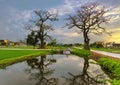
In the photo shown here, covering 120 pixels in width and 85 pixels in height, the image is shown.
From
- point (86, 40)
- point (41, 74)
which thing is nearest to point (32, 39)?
point (86, 40)

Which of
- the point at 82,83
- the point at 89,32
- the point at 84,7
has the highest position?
the point at 84,7

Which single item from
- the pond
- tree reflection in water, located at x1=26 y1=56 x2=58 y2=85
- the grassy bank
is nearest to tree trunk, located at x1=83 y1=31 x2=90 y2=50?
the grassy bank

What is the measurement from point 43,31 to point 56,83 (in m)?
66.0

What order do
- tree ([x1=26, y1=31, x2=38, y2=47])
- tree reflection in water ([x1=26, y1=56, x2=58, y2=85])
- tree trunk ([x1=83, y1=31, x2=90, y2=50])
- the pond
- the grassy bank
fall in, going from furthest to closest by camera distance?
tree ([x1=26, y1=31, x2=38, y2=47]), tree trunk ([x1=83, y1=31, x2=90, y2=50]), the grassy bank, tree reflection in water ([x1=26, y1=56, x2=58, y2=85]), the pond

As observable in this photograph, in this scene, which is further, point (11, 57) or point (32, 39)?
point (32, 39)

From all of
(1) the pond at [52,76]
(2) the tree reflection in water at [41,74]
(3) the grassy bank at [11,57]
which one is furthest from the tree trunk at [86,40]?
(1) the pond at [52,76]

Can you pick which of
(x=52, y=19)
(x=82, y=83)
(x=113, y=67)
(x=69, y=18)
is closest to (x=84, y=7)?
(x=69, y=18)

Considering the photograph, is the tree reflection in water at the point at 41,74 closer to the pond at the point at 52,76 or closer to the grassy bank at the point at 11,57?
the pond at the point at 52,76

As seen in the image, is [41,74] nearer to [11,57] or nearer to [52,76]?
[52,76]

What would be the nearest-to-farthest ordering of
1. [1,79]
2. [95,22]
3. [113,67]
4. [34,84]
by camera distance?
[34,84] → [1,79] → [113,67] → [95,22]

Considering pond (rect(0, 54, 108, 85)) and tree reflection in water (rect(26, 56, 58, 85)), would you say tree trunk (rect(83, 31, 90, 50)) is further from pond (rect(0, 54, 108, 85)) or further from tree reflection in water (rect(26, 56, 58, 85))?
pond (rect(0, 54, 108, 85))

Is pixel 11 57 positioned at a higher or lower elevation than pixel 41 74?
higher

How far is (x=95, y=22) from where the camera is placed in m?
66.4

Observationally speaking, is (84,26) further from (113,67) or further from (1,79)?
(1,79)
